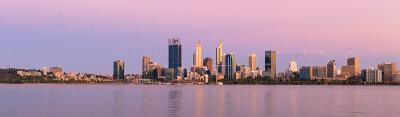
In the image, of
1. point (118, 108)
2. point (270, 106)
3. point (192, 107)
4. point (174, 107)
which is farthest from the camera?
point (270, 106)

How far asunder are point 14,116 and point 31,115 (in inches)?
106

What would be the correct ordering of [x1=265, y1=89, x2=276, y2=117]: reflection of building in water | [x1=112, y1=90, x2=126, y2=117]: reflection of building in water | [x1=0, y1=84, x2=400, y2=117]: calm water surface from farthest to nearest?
[x1=265, y1=89, x2=276, y2=117]: reflection of building in water
[x1=0, y1=84, x2=400, y2=117]: calm water surface
[x1=112, y1=90, x2=126, y2=117]: reflection of building in water

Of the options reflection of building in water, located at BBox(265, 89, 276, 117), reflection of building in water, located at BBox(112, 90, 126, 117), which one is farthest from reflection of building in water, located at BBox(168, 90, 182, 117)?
reflection of building in water, located at BBox(265, 89, 276, 117)

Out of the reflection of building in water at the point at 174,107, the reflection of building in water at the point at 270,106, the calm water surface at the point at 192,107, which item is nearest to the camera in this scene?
the reflection of building in water at the point at 174,107

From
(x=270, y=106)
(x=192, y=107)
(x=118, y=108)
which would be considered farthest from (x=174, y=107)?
(x=270, y=106)

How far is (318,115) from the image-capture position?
6062 cm

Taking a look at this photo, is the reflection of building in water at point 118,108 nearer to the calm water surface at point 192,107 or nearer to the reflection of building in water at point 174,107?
the calm water surface at point 192,107

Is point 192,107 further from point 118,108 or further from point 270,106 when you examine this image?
point 270,106

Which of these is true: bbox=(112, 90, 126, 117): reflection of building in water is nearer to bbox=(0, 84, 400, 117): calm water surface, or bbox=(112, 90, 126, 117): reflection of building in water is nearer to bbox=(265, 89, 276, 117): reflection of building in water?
bbox=(0, 84, 400, 117): calm water surface

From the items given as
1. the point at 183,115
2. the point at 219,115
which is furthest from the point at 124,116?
the point at 219,115

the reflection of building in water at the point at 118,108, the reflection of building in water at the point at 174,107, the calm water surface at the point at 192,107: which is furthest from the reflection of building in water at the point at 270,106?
the reflection of building in water at the point at 118,108

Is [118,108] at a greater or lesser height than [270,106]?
greater

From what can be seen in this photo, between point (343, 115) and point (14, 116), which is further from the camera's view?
point (343, 115)

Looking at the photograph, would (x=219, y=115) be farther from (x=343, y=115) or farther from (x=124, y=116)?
(x=343, y=115)
